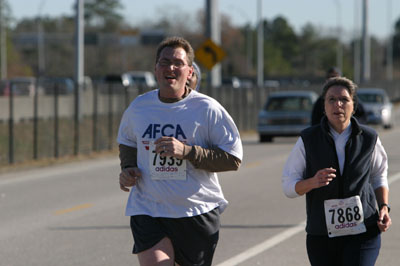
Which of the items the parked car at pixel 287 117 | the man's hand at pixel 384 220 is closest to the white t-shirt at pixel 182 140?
the man's hand at pixel 384 220

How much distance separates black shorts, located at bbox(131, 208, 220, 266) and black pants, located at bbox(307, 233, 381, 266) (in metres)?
0.72

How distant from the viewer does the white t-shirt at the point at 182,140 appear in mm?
5539

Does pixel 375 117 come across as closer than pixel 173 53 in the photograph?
No

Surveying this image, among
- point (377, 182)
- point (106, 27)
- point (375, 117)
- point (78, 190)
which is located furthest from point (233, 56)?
point (377, 182)

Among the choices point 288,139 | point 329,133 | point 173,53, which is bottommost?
point 288,139

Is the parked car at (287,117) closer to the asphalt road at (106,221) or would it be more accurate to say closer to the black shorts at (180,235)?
the asphalt road at (106,221)

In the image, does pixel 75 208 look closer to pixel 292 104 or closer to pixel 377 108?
pixel 292 104

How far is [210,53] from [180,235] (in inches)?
1052

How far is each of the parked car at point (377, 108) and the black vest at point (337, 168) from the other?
2906cm

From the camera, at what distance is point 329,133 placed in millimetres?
5863

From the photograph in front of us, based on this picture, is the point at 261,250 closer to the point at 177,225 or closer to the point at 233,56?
the point at 177,225

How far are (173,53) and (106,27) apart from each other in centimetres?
13988

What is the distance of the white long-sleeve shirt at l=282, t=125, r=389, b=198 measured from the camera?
586cm

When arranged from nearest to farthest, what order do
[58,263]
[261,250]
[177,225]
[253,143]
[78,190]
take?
[177,225], [58,263], [261,250], [78,190], [253,143]
